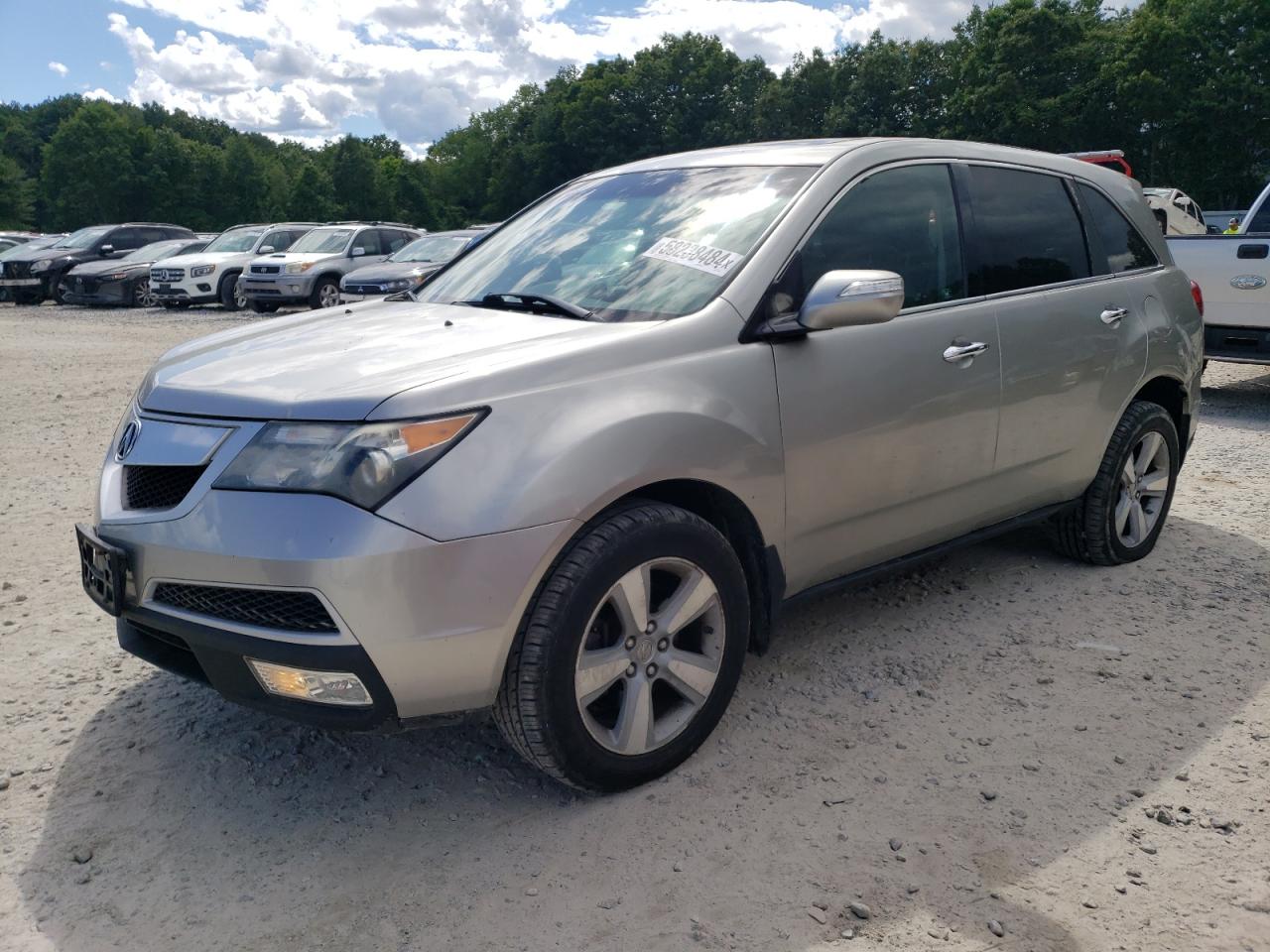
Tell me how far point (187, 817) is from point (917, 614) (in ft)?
9.16

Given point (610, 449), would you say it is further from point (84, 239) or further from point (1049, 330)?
point (84, 239)

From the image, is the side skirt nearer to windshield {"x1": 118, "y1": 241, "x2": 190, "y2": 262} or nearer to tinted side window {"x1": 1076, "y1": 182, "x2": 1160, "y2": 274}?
tinted side window {"x1": 1076, "y1": 182, "x2": 1160, "y2": 274}

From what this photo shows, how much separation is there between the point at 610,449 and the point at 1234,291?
7724mm

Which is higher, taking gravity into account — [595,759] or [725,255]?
[725,255]

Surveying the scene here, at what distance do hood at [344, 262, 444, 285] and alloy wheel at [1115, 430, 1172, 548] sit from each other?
13.8 metres

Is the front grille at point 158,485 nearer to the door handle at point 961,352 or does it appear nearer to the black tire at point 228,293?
the door handle at point 961,352

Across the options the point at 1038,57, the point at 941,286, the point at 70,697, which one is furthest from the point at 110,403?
the point at 1038,57

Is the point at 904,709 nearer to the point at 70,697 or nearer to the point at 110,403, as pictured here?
the point at 70,697

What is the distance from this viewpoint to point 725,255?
3328 millimetres

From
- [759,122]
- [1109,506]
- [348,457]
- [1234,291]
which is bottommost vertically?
[1109,506]

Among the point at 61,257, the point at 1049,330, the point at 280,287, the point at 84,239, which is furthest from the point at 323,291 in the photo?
the point at 1049,330

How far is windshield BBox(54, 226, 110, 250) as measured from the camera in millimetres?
25719

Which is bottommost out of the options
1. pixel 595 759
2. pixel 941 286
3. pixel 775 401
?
pixel 595 759

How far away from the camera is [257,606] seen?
8.46 ft
